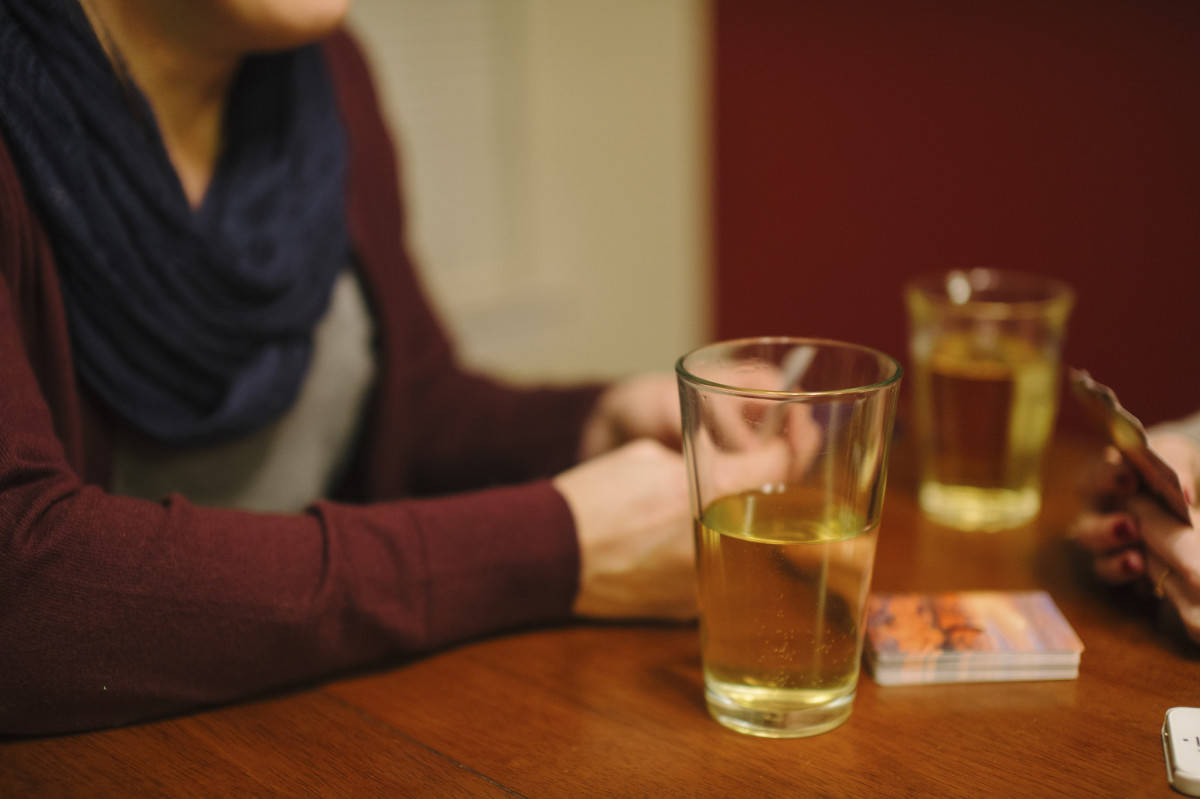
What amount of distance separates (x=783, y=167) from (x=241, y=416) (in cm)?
163

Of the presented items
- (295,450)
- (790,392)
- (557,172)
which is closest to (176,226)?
(295,450)

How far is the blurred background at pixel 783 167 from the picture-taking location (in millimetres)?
1916

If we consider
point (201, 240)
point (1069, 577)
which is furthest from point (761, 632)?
point (201, 240)

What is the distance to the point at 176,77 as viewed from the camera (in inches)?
39.0

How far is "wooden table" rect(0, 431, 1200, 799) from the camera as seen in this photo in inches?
23.6

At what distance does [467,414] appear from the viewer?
4.07 feet

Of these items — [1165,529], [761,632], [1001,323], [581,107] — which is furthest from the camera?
[581,107]

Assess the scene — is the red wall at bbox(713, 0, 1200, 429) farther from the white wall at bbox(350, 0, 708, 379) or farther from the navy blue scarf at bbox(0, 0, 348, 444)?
the navy blue scarf at bbox(0, 0, 348, 444)

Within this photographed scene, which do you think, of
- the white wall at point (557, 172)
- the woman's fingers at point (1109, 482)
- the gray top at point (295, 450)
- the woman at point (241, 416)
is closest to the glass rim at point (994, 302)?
the woman's fingers at point (1109, 482)

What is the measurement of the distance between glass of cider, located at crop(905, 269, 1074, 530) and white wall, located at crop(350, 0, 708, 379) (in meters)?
1.61

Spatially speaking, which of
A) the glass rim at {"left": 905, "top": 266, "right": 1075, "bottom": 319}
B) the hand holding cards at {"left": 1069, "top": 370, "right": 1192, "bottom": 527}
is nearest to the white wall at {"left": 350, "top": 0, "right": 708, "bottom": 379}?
the glass rim at {"left": 905, "top": 266, "right": 1075, "bottom": 319}

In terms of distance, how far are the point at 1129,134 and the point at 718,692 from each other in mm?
1607

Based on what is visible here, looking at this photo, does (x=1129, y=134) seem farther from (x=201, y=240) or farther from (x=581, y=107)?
(x=201, y=240)

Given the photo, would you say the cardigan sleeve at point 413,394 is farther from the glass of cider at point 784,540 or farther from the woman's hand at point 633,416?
the glass of cider at point 784,540
